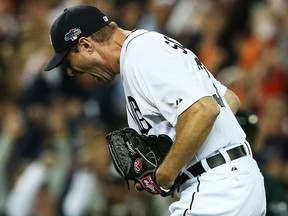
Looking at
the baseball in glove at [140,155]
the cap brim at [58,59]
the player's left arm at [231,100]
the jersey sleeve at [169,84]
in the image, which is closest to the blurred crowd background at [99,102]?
the player's left arm at [231,100]

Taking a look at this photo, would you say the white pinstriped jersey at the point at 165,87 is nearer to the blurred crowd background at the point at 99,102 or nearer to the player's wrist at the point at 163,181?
the player's wrist at the point at 163,181

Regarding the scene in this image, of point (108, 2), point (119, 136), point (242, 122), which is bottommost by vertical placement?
point (108, 2)

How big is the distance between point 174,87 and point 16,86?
7610mm

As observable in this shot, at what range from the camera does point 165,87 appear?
4371 mm

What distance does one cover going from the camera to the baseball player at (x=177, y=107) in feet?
14.2

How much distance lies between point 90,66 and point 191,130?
0.73m

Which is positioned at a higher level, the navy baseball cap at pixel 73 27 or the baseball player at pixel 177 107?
the navy baseball cap at pixel 73 27

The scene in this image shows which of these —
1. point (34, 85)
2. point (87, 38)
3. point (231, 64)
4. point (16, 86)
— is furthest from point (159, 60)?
point (16, 86)

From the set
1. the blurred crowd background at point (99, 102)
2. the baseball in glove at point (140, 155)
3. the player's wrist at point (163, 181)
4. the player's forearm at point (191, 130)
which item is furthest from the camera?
the blurred crowd background at point (99, 102)

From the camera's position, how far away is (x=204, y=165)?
454 cm

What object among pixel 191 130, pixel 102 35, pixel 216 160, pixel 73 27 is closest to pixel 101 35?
pixel 102 35

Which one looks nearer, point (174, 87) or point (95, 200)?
point (174, 87)

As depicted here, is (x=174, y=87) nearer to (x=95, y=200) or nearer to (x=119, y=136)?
(x=119, y=136)

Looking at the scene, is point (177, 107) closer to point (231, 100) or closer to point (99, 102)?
point (231, 100)
